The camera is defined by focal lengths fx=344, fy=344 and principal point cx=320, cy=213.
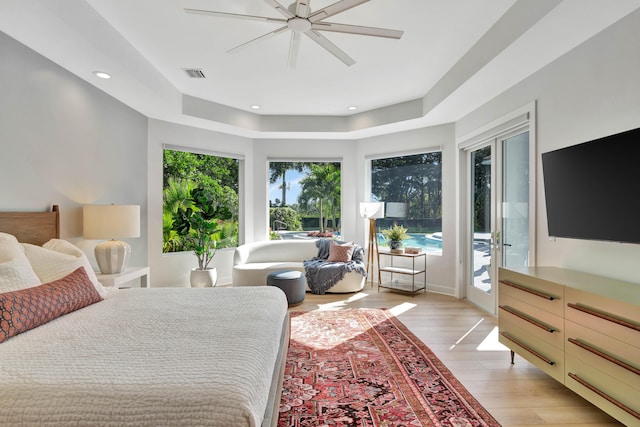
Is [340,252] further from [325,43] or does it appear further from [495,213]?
[325,43]

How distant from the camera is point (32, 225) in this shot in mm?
2779

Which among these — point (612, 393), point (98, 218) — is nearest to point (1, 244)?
point (98, 218)

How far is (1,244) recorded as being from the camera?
6.98ft

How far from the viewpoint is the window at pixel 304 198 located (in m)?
6.21

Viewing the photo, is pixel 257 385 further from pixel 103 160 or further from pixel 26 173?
pixel 103 160

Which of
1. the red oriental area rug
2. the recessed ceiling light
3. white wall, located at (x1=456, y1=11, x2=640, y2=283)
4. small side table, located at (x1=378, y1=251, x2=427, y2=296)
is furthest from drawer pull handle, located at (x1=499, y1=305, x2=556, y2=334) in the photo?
the recessed ceiling light

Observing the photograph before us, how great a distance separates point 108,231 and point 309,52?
262 centimetres

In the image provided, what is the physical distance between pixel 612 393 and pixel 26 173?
4.23 m

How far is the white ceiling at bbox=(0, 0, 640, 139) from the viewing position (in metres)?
2.46

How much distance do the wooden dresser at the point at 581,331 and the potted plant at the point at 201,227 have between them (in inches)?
150

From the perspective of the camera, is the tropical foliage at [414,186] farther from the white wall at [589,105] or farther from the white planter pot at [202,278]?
the white planter pot at [202,278]

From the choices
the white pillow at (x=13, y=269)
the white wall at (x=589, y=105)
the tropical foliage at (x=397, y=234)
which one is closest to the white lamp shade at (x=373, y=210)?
the tropical foliage at (x=397, y=234)

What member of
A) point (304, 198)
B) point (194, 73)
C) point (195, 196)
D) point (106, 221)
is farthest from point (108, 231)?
point (304, 198)

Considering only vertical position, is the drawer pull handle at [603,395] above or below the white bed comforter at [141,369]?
below
